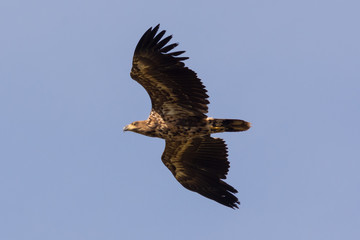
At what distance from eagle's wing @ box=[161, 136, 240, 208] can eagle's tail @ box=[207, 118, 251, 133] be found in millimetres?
1326

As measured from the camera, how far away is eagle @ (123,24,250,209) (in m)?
18.4

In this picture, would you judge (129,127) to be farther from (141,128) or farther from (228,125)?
(228,125)

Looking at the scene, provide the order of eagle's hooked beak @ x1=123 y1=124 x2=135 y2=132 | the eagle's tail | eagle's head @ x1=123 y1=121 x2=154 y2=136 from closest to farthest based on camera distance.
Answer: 1. the eagle's tail
2. eagle's head @ x1=123 y1=121 x2=154 y2=136
3. eagle's hooked beak @ x1=123 y1=124 x2=135 y2=132

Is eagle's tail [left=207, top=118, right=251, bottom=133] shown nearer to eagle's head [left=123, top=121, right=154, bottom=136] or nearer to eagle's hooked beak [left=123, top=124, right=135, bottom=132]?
eagle's head [left=123, top=121, right=154, bottom=136]

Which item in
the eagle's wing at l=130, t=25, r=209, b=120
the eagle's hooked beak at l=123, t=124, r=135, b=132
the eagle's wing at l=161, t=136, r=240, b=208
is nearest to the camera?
the eagle's wing at l=130, t=25, r=209, b=120

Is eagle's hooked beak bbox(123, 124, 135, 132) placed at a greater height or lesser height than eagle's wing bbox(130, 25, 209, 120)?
lesser

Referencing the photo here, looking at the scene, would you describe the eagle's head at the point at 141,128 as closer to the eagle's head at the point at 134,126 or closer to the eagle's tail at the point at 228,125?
the eagle's head at the point at 134,126

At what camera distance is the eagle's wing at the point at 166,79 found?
18.3m

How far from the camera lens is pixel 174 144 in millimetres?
20641

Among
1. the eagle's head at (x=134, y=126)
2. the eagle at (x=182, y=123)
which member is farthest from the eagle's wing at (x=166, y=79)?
the eagle's head at (x=134, y=126)

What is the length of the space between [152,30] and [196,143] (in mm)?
3859

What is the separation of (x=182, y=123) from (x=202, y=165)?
190 centimetres

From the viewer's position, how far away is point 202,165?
2073 cm

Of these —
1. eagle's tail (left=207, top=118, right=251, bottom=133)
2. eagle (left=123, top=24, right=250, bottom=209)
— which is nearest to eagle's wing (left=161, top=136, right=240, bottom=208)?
eagle (left=123, top=24, right=250, bottom=209)
